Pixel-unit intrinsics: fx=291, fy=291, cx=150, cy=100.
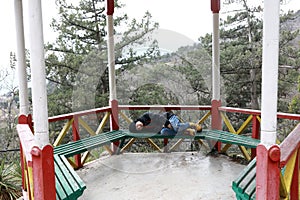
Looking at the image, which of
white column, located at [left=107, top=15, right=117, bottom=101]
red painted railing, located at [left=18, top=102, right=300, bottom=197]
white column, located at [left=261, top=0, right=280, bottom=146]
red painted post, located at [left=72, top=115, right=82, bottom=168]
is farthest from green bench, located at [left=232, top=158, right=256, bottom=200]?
white column, located at [left=107, top=15, right=117, bottom=101]

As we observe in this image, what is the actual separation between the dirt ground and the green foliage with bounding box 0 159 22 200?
1165mm

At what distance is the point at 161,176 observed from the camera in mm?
3877

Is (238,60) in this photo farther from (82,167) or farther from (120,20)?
(82,167)

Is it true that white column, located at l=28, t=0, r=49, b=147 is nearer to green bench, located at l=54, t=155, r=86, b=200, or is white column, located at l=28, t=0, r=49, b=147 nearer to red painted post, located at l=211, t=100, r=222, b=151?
green bench, located at l=54, t=155, r=86, b=200

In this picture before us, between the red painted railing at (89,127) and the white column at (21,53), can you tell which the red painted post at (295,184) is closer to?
the red painted railing at (89,127)

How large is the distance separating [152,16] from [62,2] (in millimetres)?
3284

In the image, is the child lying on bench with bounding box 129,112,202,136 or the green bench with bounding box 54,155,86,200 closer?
the green bench with bounding box 54,155,86,200

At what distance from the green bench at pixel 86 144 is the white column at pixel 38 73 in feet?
4.84

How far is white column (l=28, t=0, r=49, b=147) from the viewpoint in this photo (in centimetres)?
200

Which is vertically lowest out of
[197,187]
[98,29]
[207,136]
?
[197,187]

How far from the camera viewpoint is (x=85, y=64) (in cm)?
862

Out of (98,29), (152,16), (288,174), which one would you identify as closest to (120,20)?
(98,29)

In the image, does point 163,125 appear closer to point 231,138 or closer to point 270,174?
point 231,138

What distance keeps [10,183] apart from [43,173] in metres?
3.00
